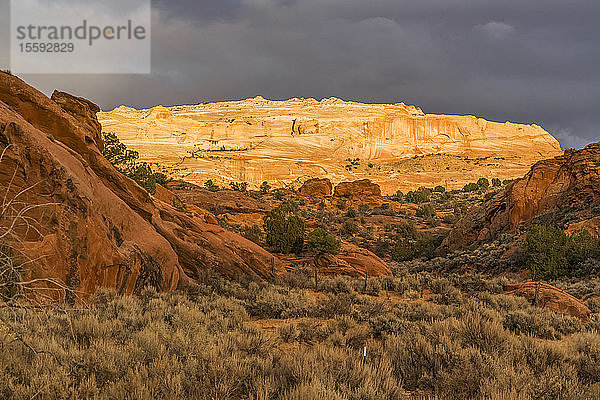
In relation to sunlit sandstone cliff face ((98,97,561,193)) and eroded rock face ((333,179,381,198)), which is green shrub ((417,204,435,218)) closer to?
eroded rock face ((333,179,381,198))

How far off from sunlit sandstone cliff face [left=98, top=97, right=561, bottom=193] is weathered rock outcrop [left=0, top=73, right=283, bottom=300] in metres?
44.4

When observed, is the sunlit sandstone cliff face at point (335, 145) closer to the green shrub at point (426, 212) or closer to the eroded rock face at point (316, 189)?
the eroded rock face at point (316, 189)

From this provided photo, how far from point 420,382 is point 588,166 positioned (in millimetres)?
24309

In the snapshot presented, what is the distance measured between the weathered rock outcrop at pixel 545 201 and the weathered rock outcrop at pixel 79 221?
62.0 ft

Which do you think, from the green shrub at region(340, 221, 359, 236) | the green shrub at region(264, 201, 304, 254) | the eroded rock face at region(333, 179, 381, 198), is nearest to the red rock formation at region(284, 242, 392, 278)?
the green shrub at region(264, 201, 304, 254)

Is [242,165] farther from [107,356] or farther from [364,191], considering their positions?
[107,356]

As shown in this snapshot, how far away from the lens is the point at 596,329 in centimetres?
689

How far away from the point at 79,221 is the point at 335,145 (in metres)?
84.4

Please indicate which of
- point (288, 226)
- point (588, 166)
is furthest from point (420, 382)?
point (588, 166)

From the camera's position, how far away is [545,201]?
75.5ft

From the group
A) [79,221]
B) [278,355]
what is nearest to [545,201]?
[278,355]

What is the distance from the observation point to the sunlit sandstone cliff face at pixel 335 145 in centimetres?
6656

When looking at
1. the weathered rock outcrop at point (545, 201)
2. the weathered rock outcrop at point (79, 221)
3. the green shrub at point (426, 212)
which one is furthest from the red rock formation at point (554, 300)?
the green shrub at point (426, 212)

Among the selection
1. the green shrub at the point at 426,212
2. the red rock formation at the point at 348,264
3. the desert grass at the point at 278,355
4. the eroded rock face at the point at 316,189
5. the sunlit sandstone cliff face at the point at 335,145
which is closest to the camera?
the desert grass at the point at 278,355
